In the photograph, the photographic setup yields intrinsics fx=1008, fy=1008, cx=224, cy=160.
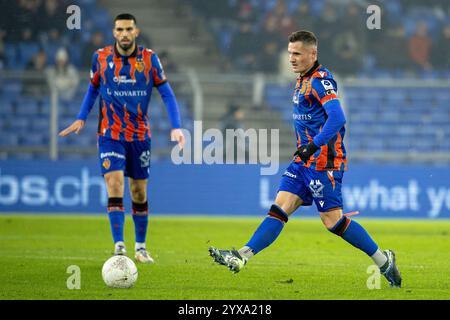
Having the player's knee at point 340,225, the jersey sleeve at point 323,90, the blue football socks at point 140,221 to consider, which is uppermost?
the jersey sleeve at point 323,90

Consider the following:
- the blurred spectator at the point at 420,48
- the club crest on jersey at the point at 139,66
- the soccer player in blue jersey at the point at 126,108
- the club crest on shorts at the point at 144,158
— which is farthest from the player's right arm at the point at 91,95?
the blurred spectator at the point at 420,48

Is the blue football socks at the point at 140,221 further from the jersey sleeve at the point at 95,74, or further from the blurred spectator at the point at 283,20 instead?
the blurred spectator at the point at 283,20

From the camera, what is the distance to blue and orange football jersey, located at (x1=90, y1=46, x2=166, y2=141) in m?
10.1

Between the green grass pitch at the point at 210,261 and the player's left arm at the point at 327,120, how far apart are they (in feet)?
3.72

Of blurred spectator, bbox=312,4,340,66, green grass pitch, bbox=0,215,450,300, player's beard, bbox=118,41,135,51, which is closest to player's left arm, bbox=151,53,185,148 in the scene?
player's beard, bbox=118,41,135,51

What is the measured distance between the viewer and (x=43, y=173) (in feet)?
58.0

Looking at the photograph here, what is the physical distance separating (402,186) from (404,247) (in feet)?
18.8

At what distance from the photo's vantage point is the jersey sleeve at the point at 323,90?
8.18m

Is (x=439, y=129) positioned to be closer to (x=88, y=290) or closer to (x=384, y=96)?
(x=384, y=96)

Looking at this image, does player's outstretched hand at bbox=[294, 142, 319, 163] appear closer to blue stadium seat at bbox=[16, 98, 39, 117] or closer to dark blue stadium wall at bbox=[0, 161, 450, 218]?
dark blue stadium wall at bbox=[0, 161, 450, 218]

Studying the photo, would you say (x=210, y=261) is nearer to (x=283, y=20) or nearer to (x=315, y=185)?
(x=315, y=185)

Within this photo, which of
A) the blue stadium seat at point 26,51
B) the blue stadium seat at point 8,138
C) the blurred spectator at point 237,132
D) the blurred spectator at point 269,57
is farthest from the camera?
the blurred spectator at point 269,57

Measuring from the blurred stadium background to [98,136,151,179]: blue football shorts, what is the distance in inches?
296

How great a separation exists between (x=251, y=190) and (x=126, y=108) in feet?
26.9
